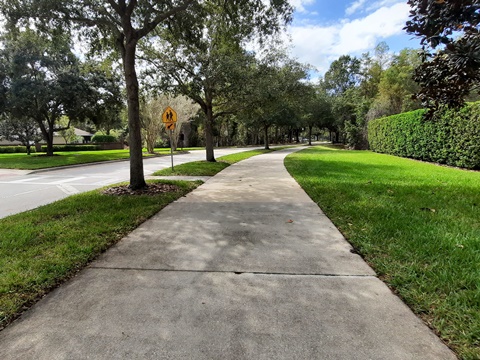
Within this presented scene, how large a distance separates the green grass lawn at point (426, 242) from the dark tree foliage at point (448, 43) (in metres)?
2.20

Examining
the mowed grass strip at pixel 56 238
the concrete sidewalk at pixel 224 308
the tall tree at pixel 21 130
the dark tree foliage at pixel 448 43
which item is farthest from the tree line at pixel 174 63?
the tall tree at pixel 21 130

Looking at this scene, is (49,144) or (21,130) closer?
(49,144)

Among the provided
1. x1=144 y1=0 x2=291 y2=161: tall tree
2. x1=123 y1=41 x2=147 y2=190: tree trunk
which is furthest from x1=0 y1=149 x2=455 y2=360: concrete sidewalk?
x1=144 y1=0 x2=291 y2=161: tall tree

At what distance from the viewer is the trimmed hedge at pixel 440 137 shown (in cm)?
1149

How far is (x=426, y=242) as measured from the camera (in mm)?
3666

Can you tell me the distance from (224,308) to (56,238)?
3042mm

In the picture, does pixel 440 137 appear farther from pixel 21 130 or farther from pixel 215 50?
pixel 21 130

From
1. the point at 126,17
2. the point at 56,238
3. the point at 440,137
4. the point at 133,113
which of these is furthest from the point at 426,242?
the point at 440,137

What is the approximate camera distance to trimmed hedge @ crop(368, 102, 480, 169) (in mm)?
11492

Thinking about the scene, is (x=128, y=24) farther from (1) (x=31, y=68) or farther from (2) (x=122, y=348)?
(1) (x=31, y=68)

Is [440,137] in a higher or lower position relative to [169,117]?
lower

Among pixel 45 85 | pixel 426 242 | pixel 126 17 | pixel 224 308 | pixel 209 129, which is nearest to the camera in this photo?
pixel 224 308

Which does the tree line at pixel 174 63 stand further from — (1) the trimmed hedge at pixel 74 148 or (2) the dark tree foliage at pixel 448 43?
(1) the trimmed hedge at pixel 74 148

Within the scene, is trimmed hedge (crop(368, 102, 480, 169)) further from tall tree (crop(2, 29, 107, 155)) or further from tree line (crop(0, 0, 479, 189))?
tall tree (crop(2, 29, 107, 155))
